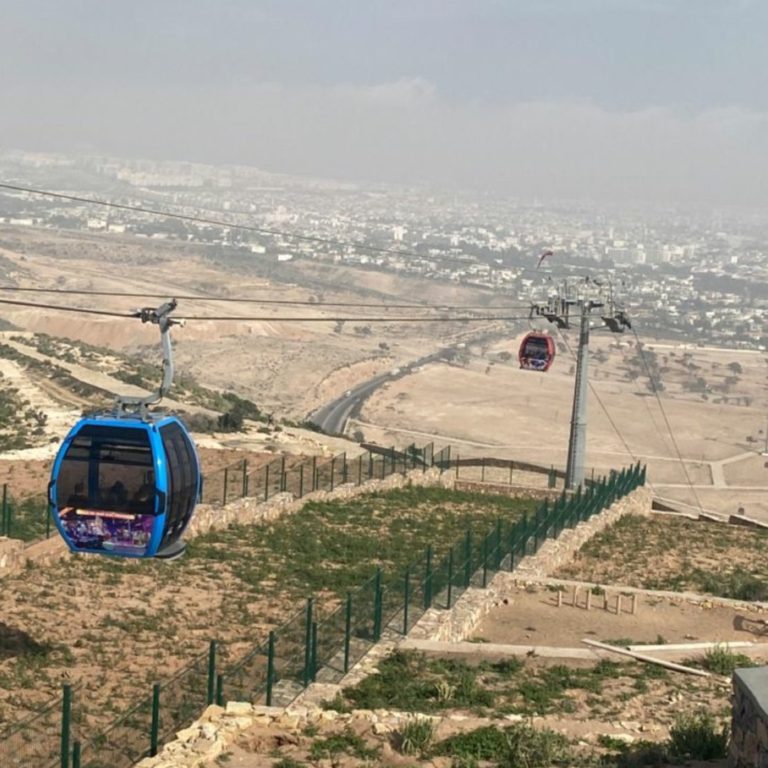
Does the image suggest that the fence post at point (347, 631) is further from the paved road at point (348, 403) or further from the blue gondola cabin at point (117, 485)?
the paved road at point (348, 403)

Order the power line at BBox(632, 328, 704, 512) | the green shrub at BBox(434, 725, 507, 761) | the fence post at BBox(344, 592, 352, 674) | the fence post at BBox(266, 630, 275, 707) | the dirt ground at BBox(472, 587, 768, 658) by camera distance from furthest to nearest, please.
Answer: the power line at BBox(632, 328, 704, 512), the dirt ground at BBox(472, 587, 768, 658), the fence post at BBox(344, 592, 352, 674), the fence post at BBox(266, 630, 275, 707), the green shrub at BBox(434, 725, 507, 761)

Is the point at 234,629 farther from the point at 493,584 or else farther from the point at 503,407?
the point at 503,407

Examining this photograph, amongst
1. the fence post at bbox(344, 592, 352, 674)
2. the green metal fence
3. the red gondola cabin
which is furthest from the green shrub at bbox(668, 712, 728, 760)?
the red gondola cabin

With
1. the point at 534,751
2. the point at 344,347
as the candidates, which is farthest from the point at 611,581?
the point at 344,347

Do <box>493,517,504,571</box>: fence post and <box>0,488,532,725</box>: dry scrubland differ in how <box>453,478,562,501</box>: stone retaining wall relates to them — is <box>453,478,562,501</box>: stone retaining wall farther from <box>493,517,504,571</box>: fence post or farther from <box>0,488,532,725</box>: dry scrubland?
<box>493,517,504,571</box>: fence post

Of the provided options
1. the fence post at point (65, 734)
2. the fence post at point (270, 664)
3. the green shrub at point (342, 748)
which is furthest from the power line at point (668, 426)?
the fence post at point (65, 734)

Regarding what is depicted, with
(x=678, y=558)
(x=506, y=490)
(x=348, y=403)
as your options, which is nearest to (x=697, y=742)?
(x=678, y=558)

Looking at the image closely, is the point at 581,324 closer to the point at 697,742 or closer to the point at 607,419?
the point at 697,742
